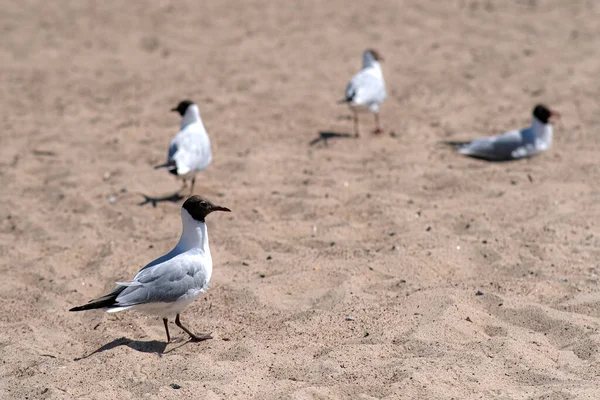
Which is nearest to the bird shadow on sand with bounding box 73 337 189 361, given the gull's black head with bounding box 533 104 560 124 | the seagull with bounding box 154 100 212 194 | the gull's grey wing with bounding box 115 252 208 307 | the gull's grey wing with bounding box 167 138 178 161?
the gull's grey wing with bounding box 115 252 208 307

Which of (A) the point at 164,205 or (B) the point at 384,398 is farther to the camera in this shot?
(A) the point at 164,205

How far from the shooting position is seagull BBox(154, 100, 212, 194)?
698 cm

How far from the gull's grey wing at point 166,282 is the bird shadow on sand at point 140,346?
12.8 inches

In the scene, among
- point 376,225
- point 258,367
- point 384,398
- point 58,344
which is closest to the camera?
point 384,398

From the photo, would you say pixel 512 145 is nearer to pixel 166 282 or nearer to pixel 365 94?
pixel 365 94

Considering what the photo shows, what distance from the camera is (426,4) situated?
12.7m

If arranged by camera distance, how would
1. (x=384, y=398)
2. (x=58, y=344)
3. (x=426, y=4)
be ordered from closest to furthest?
1. (x=384, y=398)
2. (x=58, y=344)
3. (x=426, y=4)

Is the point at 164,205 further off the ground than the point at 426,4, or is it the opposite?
the point at 426,4

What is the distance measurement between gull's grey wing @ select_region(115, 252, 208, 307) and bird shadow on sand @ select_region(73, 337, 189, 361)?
1.07 ft

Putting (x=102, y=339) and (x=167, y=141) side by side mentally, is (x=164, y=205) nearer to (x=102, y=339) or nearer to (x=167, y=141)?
(x=167, y=141)

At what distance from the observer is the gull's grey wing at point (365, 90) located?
28.1ft

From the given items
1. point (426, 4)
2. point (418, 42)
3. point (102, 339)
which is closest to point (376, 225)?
point (102, 339)

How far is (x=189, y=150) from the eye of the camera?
7156 millimetres

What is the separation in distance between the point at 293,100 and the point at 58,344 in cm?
535
